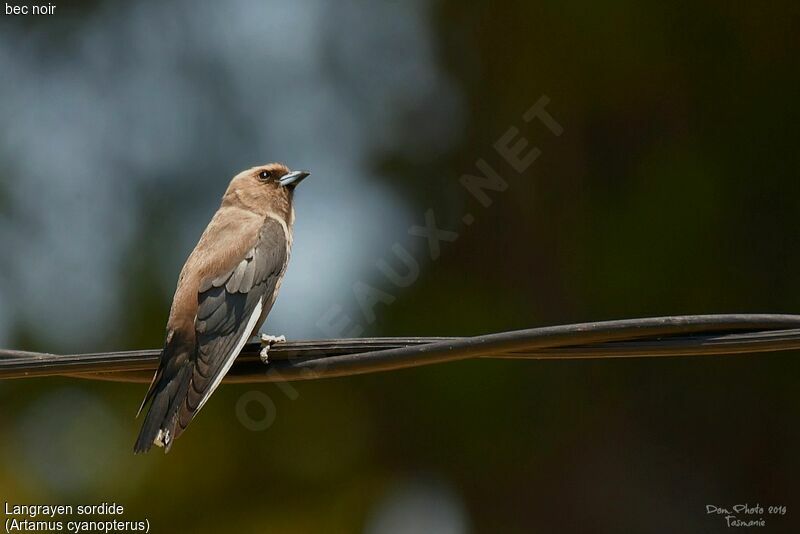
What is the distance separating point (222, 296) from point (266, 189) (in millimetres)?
1639

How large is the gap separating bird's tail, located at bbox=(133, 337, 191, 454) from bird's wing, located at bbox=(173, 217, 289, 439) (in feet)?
0.14

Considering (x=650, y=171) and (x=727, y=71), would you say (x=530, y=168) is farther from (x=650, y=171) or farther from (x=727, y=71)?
(x=727, y=71)

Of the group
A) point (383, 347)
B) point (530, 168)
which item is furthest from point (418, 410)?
point (383, 347)

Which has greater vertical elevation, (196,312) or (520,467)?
(196,312)

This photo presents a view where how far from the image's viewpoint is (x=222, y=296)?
5871 mm

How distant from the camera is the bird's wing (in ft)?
17.0

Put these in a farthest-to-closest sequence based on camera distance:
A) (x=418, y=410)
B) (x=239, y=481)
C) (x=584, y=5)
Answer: (x=584, y=5)
(x=418, y=410)
(x=239, y=481)

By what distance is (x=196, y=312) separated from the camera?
5.76 metres

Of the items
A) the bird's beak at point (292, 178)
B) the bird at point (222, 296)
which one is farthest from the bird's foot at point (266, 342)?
the bird's beak at point (292, 178)

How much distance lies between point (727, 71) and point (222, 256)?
7.49 m

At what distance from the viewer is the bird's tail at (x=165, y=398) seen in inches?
201

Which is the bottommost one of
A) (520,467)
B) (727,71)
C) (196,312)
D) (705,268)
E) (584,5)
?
(520,467)

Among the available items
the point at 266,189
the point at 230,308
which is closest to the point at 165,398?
the point at 230,308

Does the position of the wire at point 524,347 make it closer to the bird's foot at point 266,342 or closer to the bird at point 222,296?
the bird's foot at point 266,342
